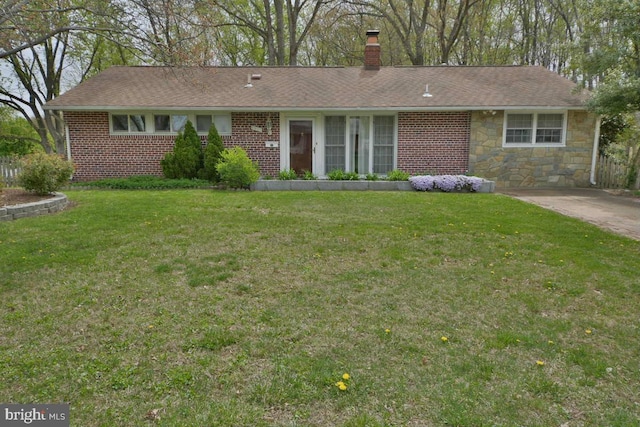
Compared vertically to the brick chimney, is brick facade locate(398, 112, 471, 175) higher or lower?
lower

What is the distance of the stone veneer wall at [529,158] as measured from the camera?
1309 centimetres

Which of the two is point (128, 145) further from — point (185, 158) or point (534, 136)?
point (534, 136)

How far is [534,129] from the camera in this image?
43.1ft

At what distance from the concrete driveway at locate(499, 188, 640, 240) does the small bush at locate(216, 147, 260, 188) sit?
22.9 ft

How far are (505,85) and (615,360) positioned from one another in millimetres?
13317

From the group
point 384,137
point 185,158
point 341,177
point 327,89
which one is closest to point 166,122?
point 185,158

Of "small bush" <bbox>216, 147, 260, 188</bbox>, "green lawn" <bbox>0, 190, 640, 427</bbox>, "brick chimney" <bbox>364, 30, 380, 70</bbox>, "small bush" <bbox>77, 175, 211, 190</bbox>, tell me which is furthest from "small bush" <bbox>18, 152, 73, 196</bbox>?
"brick chimney" <bbox>364, 30, 380, 70</bbox>

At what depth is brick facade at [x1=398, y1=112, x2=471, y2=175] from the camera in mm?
13250

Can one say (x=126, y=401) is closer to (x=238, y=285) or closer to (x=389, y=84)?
(x=238, y=285)

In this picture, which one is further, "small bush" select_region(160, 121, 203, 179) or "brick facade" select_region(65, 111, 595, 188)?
"brick facade" select_region(65, 111, 595, 188)

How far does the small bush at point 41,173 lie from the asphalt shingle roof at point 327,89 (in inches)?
186

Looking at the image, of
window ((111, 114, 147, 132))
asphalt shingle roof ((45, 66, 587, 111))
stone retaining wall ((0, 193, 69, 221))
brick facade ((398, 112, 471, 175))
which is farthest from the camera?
window ((111, 114, 147, 132))

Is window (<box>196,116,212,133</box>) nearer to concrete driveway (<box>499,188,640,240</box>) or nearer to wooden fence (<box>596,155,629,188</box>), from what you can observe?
concrete driveway (<box>499,188,640,240</box>)

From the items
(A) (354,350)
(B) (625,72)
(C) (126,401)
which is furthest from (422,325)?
(B) (625,72)
